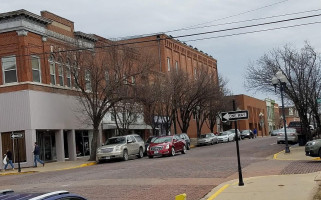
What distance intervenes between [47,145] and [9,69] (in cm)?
638

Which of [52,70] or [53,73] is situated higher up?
[52,70]

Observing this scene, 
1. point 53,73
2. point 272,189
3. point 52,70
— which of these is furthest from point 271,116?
point 272,189

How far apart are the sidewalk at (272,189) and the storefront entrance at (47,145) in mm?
21956

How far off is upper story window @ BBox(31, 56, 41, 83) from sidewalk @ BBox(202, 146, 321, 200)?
72.7 ft

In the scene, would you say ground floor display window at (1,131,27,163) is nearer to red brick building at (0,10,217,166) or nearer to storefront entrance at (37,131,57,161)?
red brick building at (0,10,217,166)

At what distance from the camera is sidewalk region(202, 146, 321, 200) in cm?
1048

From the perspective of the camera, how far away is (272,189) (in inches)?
450

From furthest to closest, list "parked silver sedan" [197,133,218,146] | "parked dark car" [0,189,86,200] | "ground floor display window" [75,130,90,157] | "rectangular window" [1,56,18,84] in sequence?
1. "parked silver sedan" [197,133,218,146]
2. "ground floor display window" [75,130,90,157]
3. "rectangular window" [1,56,18,84]
4. "parked dark car" [0,189,86,200]

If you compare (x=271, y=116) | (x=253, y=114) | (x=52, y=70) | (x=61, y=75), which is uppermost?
(x=52, y=70)

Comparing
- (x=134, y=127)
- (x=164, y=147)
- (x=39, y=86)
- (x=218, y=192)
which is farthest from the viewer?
(x=134, y=127)

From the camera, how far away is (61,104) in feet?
112

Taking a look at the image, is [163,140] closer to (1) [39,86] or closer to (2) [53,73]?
(1) [39,86]

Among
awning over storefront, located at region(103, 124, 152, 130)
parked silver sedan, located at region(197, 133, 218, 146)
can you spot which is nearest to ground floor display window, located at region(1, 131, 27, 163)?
awning over storefront, located at region(103, 124, 152, 130)

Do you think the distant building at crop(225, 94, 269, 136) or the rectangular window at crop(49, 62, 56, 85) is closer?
Answer: the rectangular window at crop(49, 62, 56, 85)
